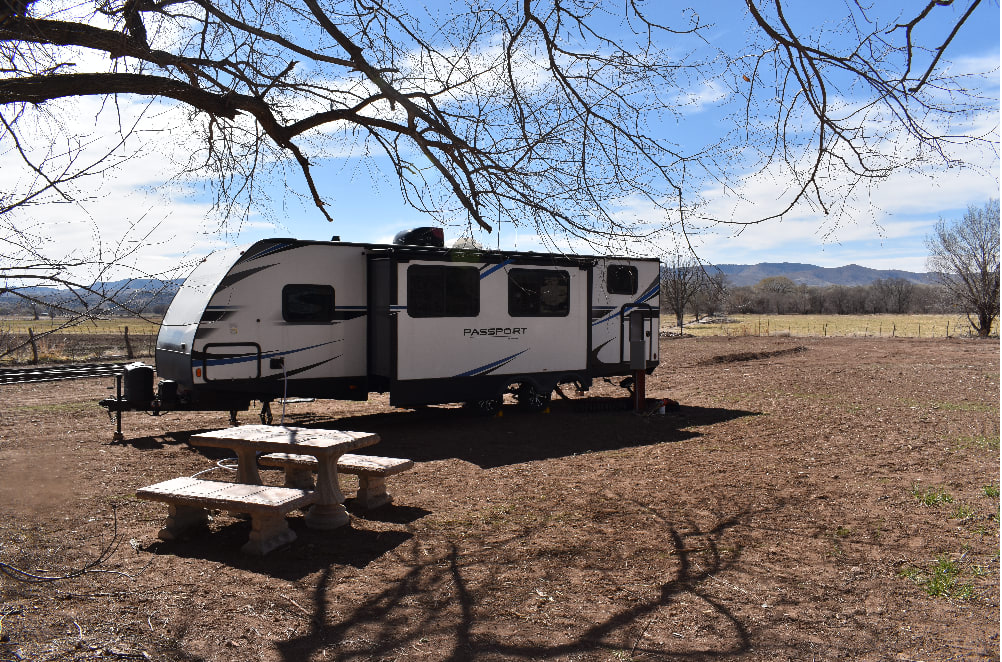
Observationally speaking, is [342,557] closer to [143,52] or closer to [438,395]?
[143,52]

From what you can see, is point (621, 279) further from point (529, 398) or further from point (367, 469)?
point (367, 469)

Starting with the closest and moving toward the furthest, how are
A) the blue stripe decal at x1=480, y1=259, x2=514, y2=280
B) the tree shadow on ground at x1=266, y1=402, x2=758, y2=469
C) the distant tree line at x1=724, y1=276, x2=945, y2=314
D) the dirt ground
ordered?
the dirt ground, the tree shadow on ground at x1=266, y1=402, x2=758, y2=469, the blue stripe decal at x1=480, y1=259, x2=514, y2=280, the distant tree line at x1=724, y1=276, x2=945, y2=314

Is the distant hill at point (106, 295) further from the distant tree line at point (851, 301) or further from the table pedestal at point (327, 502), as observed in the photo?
the distant tree line at point (851, 301)

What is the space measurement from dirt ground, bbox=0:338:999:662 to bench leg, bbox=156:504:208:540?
0.10m

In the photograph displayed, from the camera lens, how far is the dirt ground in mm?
3611

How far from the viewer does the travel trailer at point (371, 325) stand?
9.12 m

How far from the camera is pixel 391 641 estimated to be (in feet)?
11.8

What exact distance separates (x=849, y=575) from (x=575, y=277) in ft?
24.1

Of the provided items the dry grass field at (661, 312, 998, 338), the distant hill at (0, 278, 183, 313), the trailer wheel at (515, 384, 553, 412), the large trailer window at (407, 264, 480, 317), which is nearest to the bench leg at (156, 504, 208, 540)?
the distant hill at (0, 278, 183, 313)

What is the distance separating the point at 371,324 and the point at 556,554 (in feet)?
18.9

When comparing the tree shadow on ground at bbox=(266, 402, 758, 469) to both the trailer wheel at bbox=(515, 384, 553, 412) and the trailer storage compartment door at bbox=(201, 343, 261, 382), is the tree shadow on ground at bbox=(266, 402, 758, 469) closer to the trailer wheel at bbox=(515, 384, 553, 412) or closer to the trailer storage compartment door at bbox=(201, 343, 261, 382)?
the trailer wheel at bbox=(515, 384, 553, 412)

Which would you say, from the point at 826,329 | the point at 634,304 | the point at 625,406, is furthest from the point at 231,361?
the point at 826,329

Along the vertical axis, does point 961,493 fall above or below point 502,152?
below

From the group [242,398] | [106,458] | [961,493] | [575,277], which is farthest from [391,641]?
[575,277]
